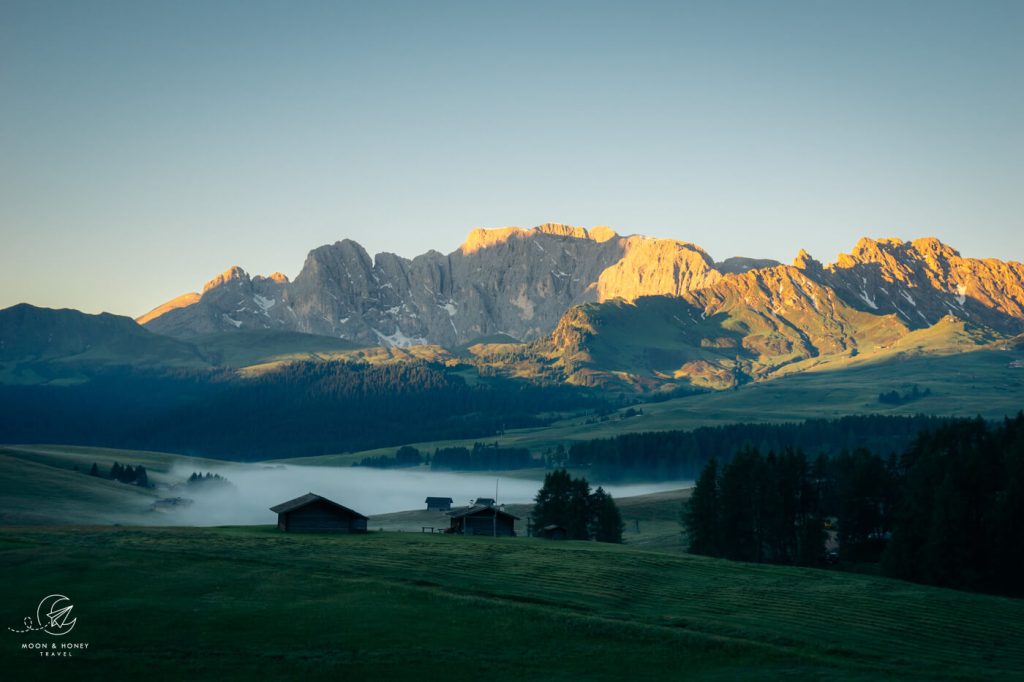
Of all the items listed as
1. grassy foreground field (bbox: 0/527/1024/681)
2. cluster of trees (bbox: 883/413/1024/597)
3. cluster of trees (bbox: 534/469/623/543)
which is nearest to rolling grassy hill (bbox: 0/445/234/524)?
grassy foreground field (bbox: 0/527/1024/681)

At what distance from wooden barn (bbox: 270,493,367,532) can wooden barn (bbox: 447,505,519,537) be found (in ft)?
47.5

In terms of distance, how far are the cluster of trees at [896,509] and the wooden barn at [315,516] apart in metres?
39.3

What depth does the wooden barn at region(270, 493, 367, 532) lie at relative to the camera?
9875cm

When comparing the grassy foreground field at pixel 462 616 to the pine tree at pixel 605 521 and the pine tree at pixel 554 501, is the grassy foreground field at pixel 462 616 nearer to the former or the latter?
the pine tree at pixel 554 501

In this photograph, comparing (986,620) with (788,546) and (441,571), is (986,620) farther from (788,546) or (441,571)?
(788,546)

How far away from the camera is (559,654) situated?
182 ft

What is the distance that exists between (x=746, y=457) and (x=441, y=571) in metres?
53.4

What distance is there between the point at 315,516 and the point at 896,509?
194 feet

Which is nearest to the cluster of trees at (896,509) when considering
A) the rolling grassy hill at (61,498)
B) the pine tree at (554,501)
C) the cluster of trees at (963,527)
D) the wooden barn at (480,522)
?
the cluster of trees at (963,527)

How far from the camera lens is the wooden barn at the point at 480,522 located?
11169 centimetres

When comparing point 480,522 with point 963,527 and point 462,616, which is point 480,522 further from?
point 462,616

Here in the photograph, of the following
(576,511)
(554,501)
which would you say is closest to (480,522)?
(554,501)

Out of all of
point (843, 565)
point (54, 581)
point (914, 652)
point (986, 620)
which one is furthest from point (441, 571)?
point (843, 565)

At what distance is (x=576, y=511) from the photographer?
124 meters
